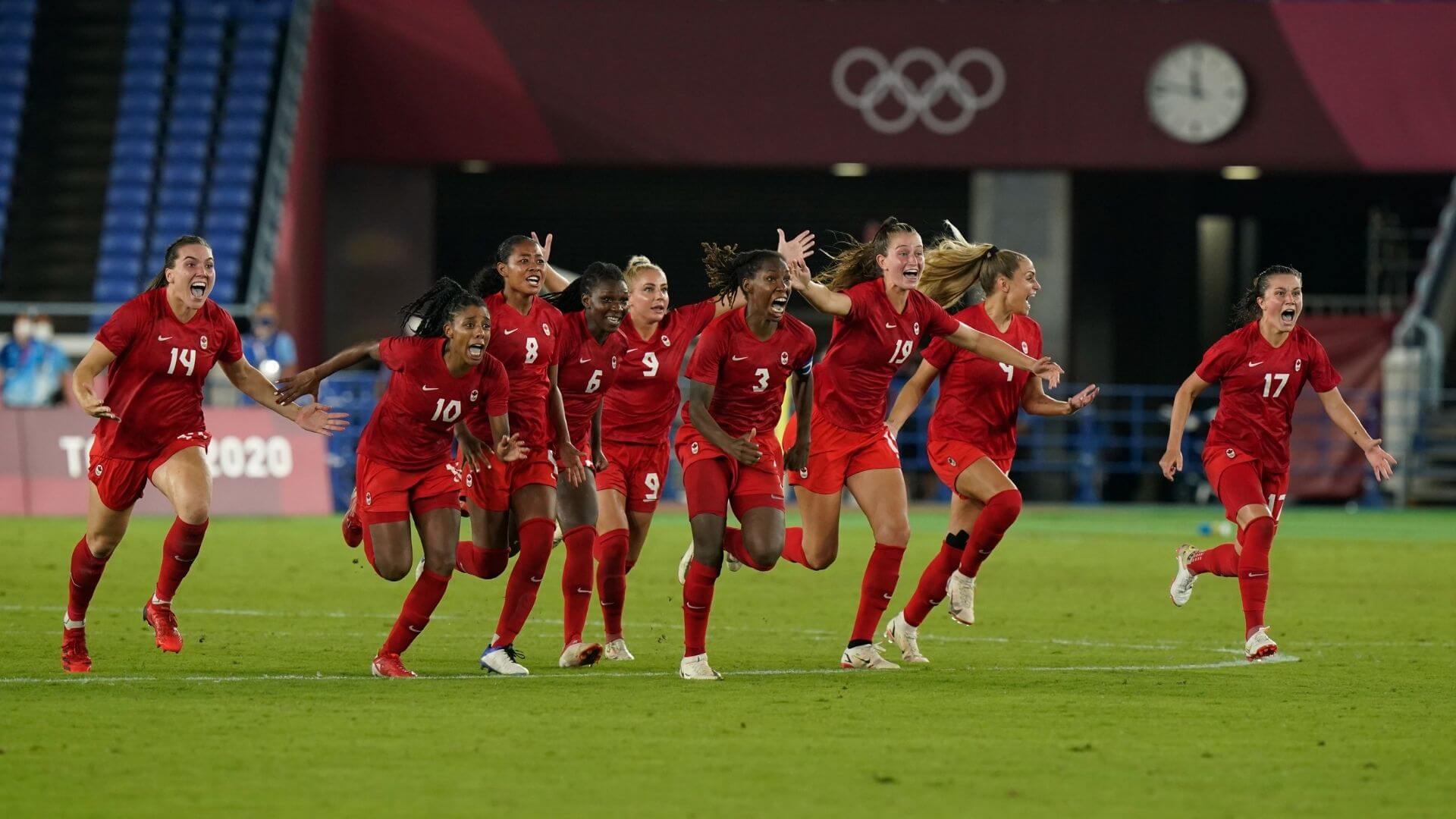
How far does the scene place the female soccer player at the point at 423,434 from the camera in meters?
10.4

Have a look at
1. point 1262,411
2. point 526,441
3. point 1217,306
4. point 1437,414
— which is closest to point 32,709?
point 526,441

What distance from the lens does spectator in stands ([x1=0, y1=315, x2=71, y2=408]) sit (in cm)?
2441

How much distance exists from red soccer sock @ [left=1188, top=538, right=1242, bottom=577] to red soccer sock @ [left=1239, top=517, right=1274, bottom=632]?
18 centimetres

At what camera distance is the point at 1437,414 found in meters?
30.1

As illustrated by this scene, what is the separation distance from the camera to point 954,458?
12.5 metres

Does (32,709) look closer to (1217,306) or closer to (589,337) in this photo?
(589,337)

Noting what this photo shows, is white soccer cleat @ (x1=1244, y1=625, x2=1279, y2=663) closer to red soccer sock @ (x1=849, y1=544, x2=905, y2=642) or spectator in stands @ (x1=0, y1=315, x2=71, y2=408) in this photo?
red soccer sock @ (x1=849, y1=544, x2=905, y2=642)

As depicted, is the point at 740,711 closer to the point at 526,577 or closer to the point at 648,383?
the point at 526,577

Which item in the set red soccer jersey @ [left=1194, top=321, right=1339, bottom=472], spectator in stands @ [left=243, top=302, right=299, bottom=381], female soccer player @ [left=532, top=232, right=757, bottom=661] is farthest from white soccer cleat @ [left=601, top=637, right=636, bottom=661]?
spectator in stands @ [left=243, top=302, right=299, bottom=381]

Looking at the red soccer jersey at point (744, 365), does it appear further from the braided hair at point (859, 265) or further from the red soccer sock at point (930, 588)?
the red soccer sock at point (930, 588)

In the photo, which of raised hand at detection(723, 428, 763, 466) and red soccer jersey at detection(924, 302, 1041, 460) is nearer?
raised hand at detection(723, 428, 763, 466)

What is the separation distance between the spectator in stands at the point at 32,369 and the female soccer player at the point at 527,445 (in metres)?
14.5

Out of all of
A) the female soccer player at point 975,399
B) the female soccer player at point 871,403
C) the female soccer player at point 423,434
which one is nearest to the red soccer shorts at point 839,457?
the female soccer player at point 871,403

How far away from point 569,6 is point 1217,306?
507 inches
